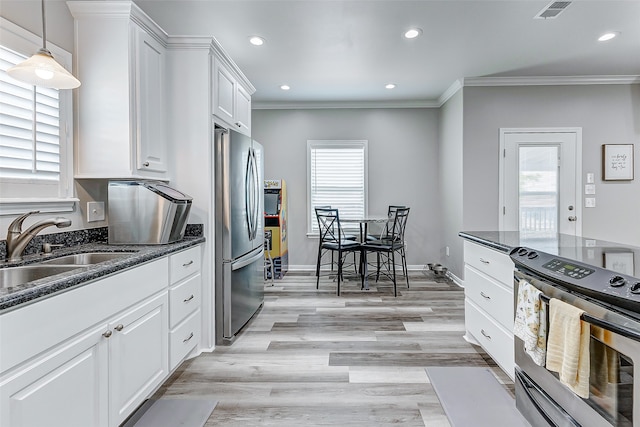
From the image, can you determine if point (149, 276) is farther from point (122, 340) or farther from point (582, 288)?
point (582, 288)

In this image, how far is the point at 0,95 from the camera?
5.47 ft

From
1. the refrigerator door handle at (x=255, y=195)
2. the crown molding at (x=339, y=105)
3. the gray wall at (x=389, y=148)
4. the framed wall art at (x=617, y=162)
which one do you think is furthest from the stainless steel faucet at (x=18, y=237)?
the framed wall art at (x=617, y=162)

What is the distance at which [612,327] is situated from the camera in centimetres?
107

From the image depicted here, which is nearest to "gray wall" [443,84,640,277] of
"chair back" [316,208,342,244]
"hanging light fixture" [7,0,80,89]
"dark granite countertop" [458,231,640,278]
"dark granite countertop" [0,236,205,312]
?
"chair back" [316,208,342,244]

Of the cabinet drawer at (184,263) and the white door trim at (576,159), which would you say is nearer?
the cabinet drawer at (184,263)

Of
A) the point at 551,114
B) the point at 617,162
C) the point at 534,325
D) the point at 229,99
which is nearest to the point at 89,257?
the point at 229,99

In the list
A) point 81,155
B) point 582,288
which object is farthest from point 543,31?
point 81,155

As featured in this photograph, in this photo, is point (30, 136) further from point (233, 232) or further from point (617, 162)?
point (617, 162)

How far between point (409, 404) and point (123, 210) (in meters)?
2.11

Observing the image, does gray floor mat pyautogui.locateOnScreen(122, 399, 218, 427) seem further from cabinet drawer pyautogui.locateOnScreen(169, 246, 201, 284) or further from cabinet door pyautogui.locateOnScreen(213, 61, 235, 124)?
cabinet door pyautogui.locateOnScreen(213, 61, 235, 124)

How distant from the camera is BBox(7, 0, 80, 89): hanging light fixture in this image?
1508 millimetres

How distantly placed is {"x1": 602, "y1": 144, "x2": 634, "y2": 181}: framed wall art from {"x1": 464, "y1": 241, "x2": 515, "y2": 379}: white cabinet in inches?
122

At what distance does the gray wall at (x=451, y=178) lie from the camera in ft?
14.6

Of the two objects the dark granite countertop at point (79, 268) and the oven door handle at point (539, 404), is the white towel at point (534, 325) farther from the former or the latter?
the dark granite countertop at point (79, 268)
